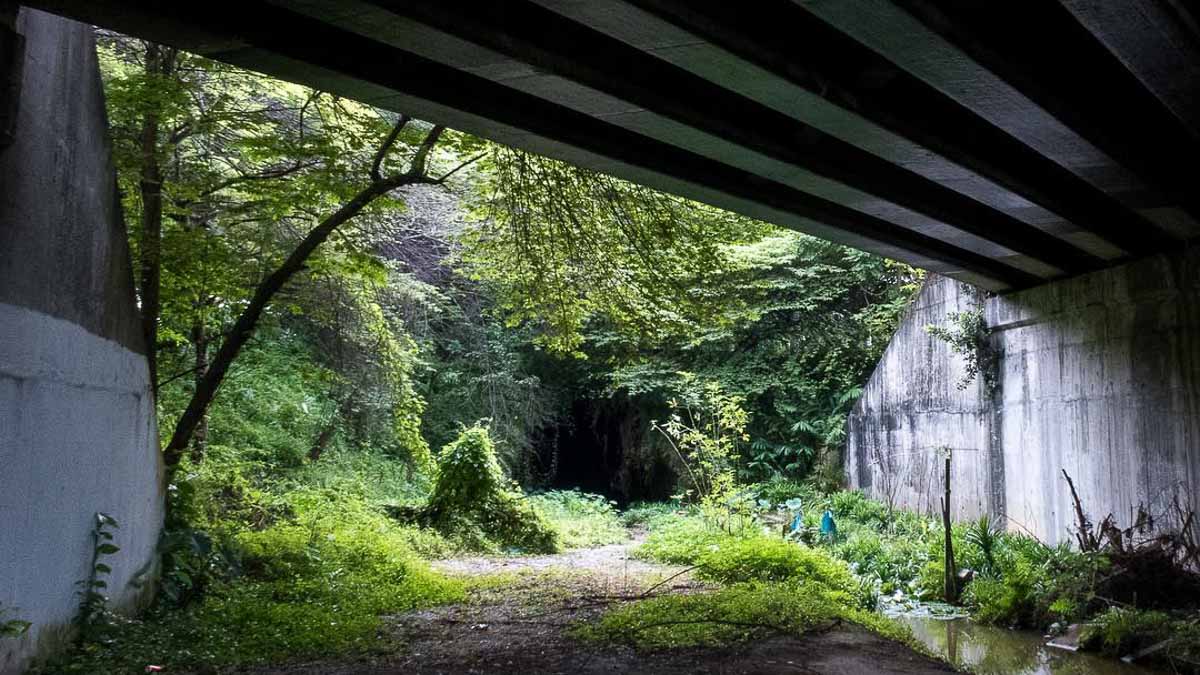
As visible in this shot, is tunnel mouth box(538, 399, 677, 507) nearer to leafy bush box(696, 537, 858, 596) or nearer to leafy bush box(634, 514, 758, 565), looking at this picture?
leafy bush box(634, 514, 758, 565)

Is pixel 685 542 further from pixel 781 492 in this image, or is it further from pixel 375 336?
pixel 781 492

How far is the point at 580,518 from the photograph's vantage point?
53.1 ft

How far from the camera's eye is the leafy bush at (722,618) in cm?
673

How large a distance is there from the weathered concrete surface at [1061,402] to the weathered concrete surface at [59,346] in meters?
9.78

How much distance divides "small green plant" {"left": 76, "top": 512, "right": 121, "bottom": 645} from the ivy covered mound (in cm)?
742

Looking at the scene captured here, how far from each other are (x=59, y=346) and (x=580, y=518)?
1194 centimetres

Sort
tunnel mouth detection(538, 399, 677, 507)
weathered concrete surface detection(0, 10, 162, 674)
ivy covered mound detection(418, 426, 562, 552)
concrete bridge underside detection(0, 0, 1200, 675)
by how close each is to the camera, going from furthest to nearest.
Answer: tunnel mouth detection(538, 399, 677, 507), ivy covered mound detection(418, 426, 562, 552), concrete bridge underside detection(0, 0, 1200, 675), weathered concrete surface detection(0, 10, 162, 674)

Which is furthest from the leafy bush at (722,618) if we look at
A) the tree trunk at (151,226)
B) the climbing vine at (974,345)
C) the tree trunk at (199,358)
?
the tree trunk at (199,358)

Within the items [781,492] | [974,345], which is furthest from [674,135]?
[781,492]

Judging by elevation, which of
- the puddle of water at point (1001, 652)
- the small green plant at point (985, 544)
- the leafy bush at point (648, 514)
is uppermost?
the small green plant at point (985, 544)

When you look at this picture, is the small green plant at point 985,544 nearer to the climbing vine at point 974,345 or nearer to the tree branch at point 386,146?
the climbing vine at point 974,345

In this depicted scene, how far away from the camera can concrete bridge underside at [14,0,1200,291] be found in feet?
15.3

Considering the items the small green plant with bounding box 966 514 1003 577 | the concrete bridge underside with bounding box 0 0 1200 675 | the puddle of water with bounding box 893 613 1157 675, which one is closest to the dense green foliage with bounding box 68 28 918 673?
the puddle of water with bounding box 893 613 1157 675

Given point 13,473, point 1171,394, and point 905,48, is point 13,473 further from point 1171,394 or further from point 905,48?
point 1171,394
